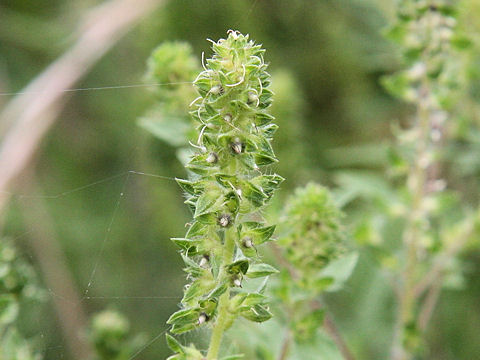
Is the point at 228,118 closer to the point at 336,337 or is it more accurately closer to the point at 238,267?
the point at 238,267

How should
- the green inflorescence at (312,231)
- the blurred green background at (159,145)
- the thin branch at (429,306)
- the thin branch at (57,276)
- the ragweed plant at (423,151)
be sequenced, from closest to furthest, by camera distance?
1. the green inflorescence at (312,231)
2. the ragweed plant at (423,151)
3. the thin branch at (429,306)
4. the thin branch at (57,276)
5. the blurred green background at (159,145)

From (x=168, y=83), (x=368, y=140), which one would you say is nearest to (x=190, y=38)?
(x=368, y=140)

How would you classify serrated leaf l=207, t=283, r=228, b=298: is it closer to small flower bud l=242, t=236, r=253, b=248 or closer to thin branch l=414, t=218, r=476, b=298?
small flower bud l=242, t=236, r=253, b=248

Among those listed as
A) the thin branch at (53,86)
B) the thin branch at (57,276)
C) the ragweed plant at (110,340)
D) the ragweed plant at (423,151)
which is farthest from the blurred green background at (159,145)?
the ragweed plant at (110,340)

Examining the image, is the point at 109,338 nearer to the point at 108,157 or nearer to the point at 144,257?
the point at 144,257

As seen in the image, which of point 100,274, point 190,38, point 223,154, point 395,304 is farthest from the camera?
point 190,38

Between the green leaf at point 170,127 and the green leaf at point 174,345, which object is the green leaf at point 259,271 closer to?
the green leaf at point 174,345

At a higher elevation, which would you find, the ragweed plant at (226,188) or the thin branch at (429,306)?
the thin branch at (429,306)
